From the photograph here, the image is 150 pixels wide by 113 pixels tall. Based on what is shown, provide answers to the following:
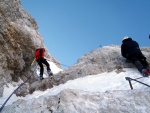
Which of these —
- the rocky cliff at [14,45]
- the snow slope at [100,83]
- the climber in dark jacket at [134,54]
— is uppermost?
the rocky cliff at [14,45]

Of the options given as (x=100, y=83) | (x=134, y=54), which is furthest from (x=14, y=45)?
(x=134, y=54)

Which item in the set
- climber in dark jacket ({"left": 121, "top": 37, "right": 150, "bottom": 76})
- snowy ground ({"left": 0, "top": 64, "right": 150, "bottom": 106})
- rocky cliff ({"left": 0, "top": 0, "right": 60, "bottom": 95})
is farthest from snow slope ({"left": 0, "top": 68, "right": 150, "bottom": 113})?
rocky cliff ({"left": 0, "top": 0, "right": 60, "bottom": 95})

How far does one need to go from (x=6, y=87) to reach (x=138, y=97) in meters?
10.5

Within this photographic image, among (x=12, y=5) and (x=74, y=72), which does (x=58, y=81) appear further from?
(x=12, y=5)

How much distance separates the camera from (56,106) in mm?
7324

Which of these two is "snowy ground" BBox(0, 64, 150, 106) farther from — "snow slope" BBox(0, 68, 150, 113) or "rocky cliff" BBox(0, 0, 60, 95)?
"rocky cliff" BBox(0, 0, 60, 95)

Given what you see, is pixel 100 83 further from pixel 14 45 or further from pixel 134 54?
pixel 14 45

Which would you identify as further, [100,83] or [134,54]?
[134,54]

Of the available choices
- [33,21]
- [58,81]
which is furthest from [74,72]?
[33,21]

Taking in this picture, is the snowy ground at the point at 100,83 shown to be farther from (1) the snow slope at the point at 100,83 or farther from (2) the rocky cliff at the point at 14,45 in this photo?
(2) the rocky cliff at the point at 14,45

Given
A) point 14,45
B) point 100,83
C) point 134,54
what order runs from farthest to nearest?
1. point 14,45
2. point 134,54
3. point 100,83

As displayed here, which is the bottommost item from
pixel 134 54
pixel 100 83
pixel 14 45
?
pixel 100 83

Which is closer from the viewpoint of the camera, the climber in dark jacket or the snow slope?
the snow slope

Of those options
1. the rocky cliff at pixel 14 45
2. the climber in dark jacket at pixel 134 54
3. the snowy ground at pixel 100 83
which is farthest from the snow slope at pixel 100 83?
the rocky cliff at pixel 14 45
